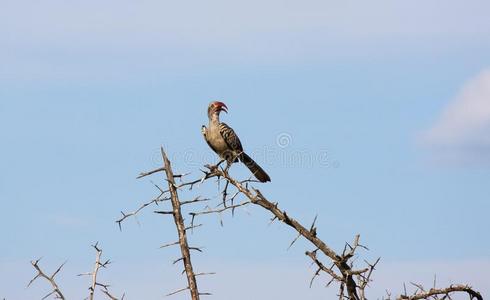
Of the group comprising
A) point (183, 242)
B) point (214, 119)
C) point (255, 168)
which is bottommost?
point (183, 242)

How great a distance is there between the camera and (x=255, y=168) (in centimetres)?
1398

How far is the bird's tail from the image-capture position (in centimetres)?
1359

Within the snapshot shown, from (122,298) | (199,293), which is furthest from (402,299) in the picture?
(122,298)

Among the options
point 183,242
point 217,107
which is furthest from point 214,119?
point 183,242

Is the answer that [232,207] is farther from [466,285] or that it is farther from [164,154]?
[466,285]

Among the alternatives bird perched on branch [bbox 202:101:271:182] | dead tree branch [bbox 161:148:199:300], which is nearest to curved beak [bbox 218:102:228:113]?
bird perched on branch [bbox 202:101:271:182]

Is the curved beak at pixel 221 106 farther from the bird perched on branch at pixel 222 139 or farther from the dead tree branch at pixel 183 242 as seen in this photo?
the dead tree branch at pixel 183 242

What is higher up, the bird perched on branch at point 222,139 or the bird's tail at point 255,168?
the bird perched on branch at point 222,139

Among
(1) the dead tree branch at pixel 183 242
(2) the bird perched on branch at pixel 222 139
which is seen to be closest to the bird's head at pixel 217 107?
(2) the bird perched on branch at pixel 222 139

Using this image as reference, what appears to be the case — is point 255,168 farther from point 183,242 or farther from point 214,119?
point 183,242

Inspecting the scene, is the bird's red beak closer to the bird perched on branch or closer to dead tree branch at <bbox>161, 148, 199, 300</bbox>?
the bird perched on branch

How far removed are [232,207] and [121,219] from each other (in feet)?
4.02

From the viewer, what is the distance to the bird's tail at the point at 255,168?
44.6ft

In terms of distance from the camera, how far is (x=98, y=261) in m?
7.73
